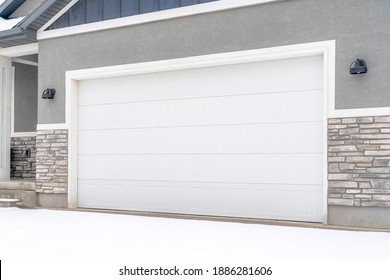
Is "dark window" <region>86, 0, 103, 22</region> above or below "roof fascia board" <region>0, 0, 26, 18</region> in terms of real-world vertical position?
below

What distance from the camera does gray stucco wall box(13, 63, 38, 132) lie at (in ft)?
41.8

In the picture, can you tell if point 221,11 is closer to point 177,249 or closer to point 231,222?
point 231,222

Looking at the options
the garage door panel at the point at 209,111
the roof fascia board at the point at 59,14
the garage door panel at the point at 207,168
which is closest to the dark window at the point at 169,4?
the garage door panel at the point at 209,111

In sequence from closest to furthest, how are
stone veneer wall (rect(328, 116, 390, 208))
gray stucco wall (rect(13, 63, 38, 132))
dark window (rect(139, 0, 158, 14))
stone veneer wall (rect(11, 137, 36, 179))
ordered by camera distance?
stone veneer wall (rect(328, 116, 390, 208)) → dark window (rect(139, 0, 158, 14)) → stone veneer wall (rect(11, 137, 36, 179)) → gray stucco wall (rect(13, 63, 38, 132))

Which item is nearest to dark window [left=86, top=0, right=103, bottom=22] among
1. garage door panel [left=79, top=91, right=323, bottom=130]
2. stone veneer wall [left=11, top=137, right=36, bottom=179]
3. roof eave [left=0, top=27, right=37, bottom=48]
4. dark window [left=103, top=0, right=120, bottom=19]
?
dark window [left=103, top=0, right=120, bottom=19]

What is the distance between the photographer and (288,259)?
4.94m

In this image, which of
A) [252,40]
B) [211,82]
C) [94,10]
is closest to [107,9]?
[94,10]

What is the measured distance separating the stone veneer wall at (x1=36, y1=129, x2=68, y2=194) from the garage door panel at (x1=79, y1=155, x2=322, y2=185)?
40 centimetres

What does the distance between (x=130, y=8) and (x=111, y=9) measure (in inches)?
19.7

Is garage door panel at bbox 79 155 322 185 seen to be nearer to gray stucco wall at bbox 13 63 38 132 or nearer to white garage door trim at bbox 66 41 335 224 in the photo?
white garage door trim at bbox 66 41 335 224

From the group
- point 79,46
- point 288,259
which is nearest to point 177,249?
point 288,259

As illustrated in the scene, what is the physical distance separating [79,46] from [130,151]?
102 inches

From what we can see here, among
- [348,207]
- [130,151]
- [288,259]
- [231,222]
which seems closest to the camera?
[288,259]

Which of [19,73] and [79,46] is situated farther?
[19,73]
